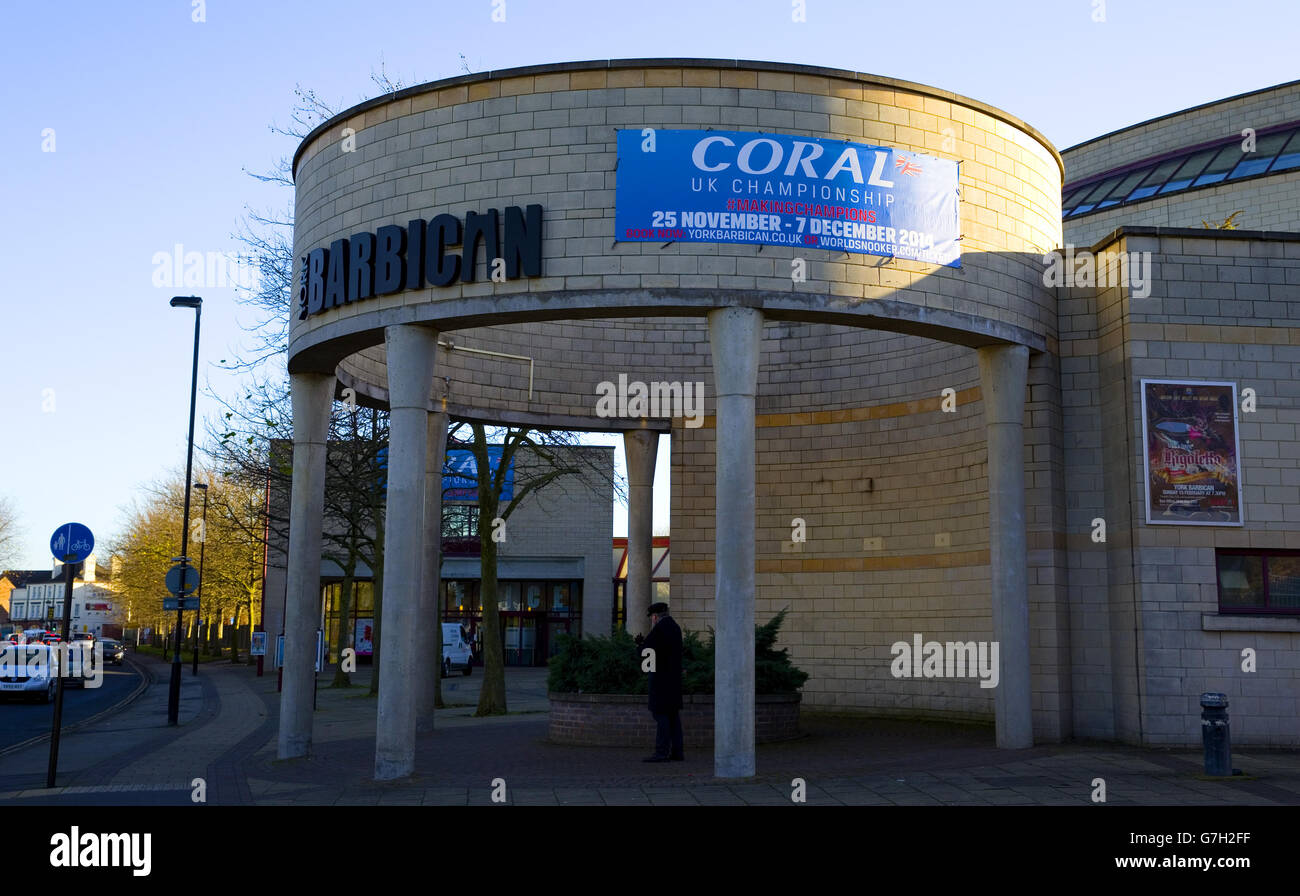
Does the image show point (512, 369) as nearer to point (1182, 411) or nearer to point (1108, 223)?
point (1182, 411)

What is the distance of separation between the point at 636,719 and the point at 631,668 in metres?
0.73

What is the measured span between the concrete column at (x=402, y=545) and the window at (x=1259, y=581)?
9.91m

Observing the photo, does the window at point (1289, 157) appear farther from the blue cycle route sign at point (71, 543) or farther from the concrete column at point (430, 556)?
the blue cycle route sign at point (71, 543)

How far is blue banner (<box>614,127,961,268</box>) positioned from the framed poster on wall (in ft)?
14.1

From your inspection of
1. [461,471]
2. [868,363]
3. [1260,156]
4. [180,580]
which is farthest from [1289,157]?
[180,580]

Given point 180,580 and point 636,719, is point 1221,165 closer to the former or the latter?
point 636,719

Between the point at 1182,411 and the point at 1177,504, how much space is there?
1193 mm

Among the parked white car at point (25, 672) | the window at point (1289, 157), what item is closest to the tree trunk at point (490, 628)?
the parked white car at point (25, 672)

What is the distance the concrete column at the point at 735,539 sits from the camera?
11.7 meters

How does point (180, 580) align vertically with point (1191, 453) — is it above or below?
below

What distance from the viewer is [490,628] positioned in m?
23.6

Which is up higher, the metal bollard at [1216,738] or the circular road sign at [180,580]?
the circular road sign at [180,580]
